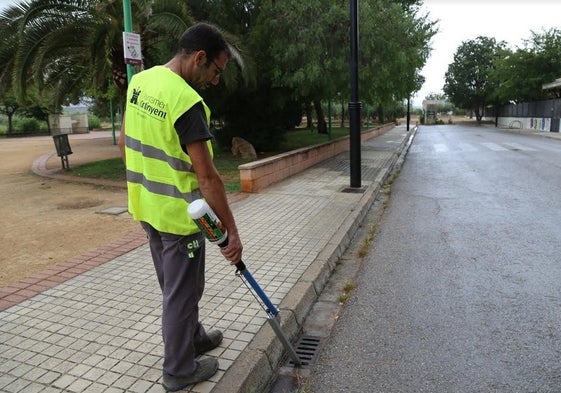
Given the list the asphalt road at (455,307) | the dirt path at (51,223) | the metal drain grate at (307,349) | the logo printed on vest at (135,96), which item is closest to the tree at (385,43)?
the asphalt road at (455,307)

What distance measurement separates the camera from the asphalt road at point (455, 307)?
3113mm

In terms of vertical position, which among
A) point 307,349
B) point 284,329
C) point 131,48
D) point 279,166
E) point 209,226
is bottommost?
point 307,349

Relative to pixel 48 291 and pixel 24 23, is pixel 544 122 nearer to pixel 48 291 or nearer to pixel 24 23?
pixel 24 23

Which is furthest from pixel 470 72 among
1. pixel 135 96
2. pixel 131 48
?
pixel 135 96

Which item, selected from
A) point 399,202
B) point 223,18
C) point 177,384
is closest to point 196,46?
point 177,384

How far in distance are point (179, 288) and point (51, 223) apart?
5.45 m

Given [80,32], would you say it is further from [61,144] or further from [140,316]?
[140,316]

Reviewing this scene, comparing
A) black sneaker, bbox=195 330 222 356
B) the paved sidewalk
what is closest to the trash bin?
the paved sidewalk

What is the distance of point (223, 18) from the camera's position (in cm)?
1412

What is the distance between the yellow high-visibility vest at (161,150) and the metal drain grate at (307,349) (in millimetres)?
1436

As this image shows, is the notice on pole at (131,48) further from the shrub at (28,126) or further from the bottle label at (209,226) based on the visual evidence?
the shrub at (28,126)

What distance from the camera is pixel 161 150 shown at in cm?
250

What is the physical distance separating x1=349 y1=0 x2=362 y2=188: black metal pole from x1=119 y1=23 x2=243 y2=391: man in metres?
6.96

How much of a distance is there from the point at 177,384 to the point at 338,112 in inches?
2424
